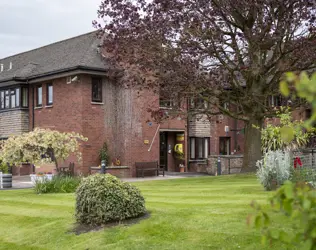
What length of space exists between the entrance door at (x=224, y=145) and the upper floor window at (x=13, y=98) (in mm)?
14889

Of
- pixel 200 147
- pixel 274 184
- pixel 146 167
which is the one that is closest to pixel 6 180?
pixel 146 167

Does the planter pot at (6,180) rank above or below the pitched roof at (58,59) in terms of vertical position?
below

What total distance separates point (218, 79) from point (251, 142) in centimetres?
358

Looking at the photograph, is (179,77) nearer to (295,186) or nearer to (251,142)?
(251,142)

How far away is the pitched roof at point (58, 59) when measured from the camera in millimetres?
30156

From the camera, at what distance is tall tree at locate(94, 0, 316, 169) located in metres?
20.2

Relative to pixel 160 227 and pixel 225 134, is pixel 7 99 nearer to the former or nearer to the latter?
pixel 225 134

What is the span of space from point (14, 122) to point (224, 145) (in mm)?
15940

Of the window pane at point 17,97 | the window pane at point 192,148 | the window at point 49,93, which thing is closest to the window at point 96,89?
the window at point 49,93

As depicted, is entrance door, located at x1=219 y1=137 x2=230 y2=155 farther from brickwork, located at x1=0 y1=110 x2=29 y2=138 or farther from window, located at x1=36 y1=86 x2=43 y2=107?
brickwork, located at x1=0 y1=110 x2=29 y2=138

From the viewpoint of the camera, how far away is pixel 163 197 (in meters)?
13.7

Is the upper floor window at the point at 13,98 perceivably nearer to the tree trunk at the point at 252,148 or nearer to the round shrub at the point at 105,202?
the tree trunk at the point at 252,148

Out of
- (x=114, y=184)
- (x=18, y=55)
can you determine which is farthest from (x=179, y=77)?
(x=18, y=55)

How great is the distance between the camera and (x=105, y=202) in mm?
10023
